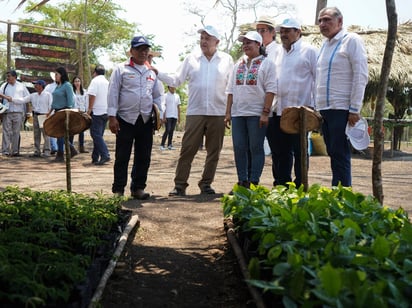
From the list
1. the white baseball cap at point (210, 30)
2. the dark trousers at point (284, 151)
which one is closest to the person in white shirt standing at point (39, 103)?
the white baseball cap at point (210, 30)

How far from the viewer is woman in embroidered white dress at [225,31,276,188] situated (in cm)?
615

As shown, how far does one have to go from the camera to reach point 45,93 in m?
12.0

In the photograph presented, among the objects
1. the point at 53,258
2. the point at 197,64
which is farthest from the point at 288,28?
the point at 53,258

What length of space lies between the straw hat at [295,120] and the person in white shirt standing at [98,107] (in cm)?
604

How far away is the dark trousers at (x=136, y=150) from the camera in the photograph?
20.7ft

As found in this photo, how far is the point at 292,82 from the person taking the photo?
233 inches

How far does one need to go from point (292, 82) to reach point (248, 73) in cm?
56

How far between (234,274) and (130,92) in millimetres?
2891

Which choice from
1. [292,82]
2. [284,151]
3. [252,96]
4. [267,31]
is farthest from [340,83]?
[267,31]

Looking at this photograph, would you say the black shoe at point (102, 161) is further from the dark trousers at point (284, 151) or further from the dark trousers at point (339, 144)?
the dark trousers at point (339, 144)

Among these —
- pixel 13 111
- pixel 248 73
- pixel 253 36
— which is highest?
pixel 253 36

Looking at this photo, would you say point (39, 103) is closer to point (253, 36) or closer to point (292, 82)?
point (253, 36)

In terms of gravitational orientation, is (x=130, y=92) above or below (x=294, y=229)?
above

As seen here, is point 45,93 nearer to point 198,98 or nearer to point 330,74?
point 198,98
